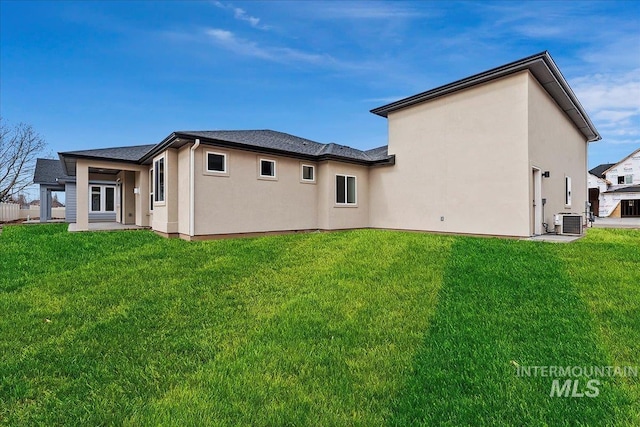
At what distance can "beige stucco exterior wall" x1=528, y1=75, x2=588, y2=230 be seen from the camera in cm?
1017

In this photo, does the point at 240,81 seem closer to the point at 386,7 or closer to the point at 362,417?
the point at 386,7

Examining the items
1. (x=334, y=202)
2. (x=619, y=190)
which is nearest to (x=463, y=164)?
(x=334, y=202)

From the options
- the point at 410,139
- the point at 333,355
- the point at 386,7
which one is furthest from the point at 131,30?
the point at 333,355

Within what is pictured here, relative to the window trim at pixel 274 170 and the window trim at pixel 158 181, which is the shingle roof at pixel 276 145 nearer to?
the window trim at pixel 274 170

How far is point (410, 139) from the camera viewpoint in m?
12.6

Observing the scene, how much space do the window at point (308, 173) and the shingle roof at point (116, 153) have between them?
719 centimetres

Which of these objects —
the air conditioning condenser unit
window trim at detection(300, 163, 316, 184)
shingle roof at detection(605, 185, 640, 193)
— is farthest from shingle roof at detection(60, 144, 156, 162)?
shingle roof at detection(605, 185, 640, 193)

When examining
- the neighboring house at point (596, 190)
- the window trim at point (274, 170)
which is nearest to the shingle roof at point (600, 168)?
the neighboring house at point (596, 190)

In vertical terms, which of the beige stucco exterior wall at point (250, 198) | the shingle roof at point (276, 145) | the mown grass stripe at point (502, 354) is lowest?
the mown grass stripe at point (502, 354)

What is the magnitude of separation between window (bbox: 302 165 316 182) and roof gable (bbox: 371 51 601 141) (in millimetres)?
3748

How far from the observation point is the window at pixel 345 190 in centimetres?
1315

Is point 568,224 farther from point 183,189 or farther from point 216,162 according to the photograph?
point 183,189

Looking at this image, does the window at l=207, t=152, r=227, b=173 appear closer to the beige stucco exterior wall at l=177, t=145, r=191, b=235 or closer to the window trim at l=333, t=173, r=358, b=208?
the beige stucco exterior wall at l=177, t=145, r=191, b=235

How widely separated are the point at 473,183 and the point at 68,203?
23.8m
